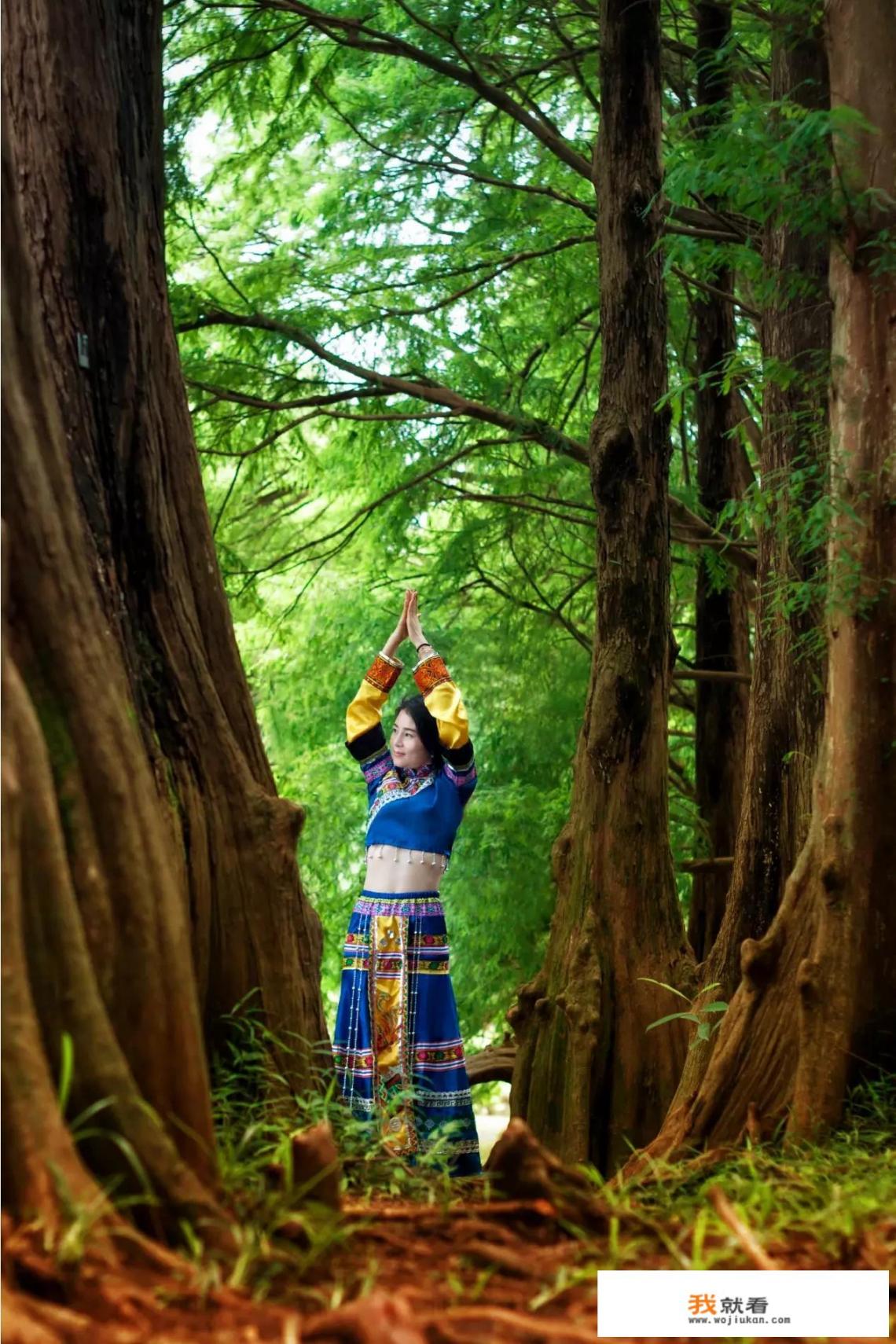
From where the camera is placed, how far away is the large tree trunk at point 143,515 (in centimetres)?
376

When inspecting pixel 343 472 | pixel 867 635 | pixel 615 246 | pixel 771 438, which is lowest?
pixel 867 635

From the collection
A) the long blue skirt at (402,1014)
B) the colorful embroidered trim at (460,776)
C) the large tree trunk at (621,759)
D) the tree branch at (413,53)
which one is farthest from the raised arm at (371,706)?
the tree branch at (413,53)

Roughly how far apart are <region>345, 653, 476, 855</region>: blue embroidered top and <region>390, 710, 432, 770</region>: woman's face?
31 mm

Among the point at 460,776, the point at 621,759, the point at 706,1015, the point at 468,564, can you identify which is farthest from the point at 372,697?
the point at 468,564

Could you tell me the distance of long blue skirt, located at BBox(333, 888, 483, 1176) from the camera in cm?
598

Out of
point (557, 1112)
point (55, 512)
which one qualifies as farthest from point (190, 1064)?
point (557, 1112)

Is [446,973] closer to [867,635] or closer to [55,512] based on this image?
[867,635]

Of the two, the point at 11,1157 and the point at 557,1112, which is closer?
the point at 11,1157

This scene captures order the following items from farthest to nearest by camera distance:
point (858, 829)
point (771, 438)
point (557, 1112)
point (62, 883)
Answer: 1. point (557, 1112)
2. point (771, 438)
3. point (858, 829)
4. point (62, 883)

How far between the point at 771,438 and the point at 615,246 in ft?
6.78

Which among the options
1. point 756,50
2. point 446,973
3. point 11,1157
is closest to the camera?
point 11,1157

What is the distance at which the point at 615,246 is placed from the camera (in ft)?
24.1

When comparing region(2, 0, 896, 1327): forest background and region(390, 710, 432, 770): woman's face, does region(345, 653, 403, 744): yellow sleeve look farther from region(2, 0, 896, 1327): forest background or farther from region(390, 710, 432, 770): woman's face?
region(2, 0, 896, 1327): forest background

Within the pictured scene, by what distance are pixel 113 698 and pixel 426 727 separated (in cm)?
333
